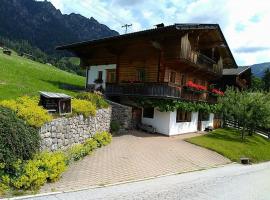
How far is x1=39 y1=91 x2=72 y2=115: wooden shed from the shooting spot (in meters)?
16.8

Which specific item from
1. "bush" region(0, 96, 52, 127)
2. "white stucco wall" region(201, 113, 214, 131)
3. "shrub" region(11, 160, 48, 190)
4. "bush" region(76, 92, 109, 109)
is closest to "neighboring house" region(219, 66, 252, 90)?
"white stucco wall" region(201, 113, 214, 131)

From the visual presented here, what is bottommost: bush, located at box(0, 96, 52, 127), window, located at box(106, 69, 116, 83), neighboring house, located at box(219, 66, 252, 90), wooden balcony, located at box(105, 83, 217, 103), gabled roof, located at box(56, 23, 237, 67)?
bush, located at box(0, 96, 52, 127)

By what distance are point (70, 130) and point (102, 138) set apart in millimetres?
3736

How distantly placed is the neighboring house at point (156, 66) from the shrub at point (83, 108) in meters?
7.86

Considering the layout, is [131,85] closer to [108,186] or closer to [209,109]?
[209,109]

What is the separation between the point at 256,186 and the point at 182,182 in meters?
4.05

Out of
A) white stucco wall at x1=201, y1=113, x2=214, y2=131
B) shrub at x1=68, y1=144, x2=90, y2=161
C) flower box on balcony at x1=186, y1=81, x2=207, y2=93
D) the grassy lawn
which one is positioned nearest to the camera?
shrub at x1=68, y1=144, x2=90, y2=161

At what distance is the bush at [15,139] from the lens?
12.1 m

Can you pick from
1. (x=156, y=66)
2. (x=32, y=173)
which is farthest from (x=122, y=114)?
(x=32, y=173)

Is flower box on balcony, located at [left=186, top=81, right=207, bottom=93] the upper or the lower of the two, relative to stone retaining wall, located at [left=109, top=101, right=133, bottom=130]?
upper

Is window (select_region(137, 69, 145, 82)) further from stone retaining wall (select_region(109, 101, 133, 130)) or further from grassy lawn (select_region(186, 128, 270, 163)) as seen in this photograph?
grassy lawn (select_region(186, 128, 270, 163))

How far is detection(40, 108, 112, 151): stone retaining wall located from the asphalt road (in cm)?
384

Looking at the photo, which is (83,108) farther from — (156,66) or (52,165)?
(156,66)

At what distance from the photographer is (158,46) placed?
1134 inches
